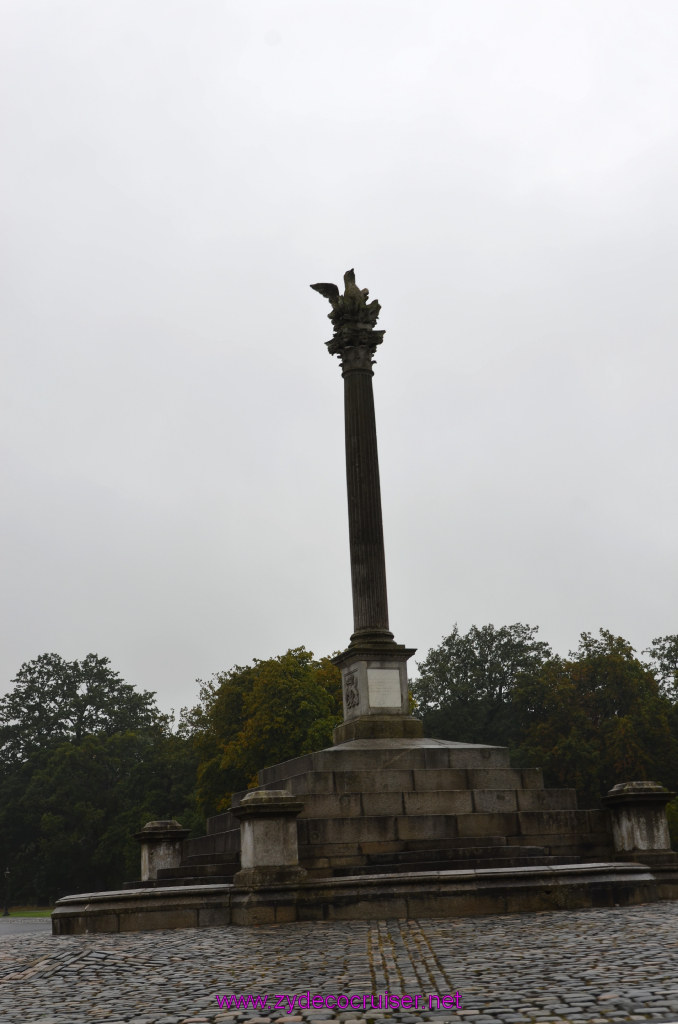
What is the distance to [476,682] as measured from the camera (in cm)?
7775

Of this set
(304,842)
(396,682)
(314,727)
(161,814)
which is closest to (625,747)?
(314,727)

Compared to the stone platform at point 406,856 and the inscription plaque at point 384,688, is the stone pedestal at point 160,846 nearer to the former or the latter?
the stone platform at point 406,856

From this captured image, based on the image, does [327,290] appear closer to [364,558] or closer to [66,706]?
[364,558]

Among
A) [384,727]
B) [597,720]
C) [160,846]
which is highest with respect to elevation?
[597,720]

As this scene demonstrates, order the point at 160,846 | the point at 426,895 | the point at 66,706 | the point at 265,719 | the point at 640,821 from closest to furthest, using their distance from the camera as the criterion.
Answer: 1. the point at 426,895
2. the point at 640,821
3. the point at 160,846
4. the point at 265,719
5. the point at 66,706

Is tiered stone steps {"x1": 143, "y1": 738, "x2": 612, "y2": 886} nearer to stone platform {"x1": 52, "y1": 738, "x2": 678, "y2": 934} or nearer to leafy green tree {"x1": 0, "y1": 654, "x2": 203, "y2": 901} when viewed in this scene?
stone platform {"x1": 52, "y1": 738, "x2": 678, "y2": 934}

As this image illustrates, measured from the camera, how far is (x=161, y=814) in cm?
6675

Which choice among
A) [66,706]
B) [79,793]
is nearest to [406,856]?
[79,793]

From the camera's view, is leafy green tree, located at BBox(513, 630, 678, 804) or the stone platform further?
leafy green tree, located at BBox(513, 630, 678, 804)

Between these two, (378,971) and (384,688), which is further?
(384,688)

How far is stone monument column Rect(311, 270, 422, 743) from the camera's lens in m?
20.0

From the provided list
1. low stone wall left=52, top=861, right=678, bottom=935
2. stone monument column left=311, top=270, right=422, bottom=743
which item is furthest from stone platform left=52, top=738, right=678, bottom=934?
stone monument column left=311, top=270, right=422, bottom=743

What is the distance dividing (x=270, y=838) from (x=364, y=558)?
7634mm

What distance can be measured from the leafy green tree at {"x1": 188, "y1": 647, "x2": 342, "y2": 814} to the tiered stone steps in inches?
1091
